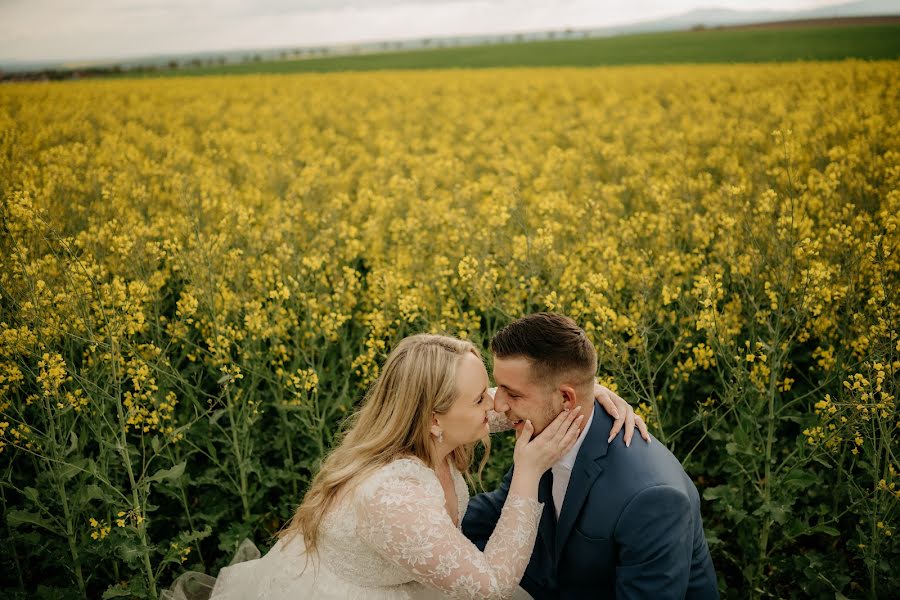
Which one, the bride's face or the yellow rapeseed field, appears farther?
the yellow rapeseed field

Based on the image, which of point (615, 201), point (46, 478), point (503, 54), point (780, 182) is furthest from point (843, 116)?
point (503, 54)

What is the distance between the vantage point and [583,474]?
9.34 feet

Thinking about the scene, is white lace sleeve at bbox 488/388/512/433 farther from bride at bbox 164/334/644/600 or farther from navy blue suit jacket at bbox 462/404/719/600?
navy blue suit jacket at bbox 462/404/719/600

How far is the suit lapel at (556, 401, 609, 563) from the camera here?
2836mm

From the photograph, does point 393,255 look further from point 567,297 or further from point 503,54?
point 503,54

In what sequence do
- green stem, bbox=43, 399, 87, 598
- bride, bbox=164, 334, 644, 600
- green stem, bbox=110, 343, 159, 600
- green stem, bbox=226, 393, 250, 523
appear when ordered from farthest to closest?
green stem, bbox=226, 393, 250, 523 < green stem, bbox=43, 399, 87, 598 < green stem, bbox=110, 343, 159, 600 < bride, bbox=164, 334, 644, 600

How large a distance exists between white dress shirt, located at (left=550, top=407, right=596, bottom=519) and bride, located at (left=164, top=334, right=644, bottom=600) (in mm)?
169

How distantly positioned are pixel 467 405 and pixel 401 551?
656 millimetres

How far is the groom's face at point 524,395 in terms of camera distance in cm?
289

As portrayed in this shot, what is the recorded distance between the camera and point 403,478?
9.53 ft

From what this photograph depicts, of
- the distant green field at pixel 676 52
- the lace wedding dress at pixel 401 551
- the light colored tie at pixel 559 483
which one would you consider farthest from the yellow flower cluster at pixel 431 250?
the distant green field at pixel 676 52

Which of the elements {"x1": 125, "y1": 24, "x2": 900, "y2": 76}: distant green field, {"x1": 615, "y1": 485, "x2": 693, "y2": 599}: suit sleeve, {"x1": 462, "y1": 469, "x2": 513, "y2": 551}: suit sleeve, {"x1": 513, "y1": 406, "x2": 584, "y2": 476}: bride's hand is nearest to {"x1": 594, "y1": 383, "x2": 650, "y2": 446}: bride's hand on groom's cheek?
{"x1": 513, "y1": 406, "x2": 584, "y2": 476}: bride's hand

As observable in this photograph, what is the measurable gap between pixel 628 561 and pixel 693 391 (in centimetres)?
286

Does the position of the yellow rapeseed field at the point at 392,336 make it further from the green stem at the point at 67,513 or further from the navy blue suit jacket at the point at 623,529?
the navy blue suit jacket at the point at 623,529
